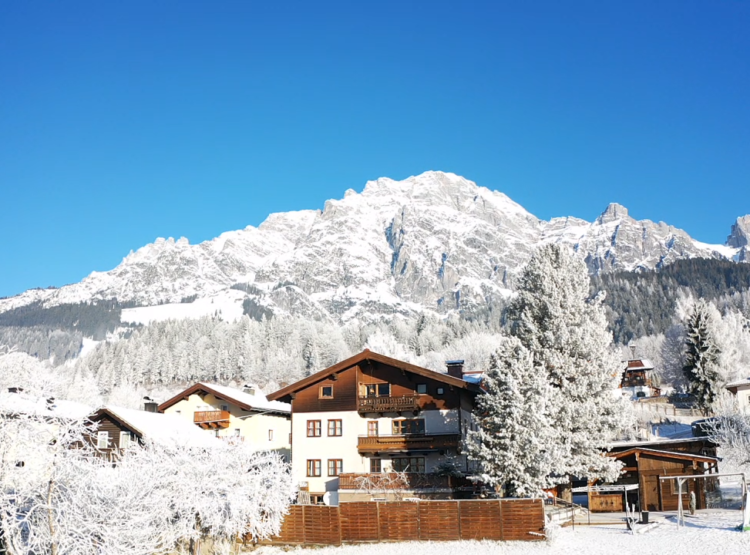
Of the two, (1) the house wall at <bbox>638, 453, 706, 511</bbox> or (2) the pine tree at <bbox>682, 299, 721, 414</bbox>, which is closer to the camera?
(1) the house wall at <bbox>638, 453, 706, 511</bbox>

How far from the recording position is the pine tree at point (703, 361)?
235 ft

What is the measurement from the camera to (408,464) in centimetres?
4541

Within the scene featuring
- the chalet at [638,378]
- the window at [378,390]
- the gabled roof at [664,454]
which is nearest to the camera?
the gabled roof at [664,454]

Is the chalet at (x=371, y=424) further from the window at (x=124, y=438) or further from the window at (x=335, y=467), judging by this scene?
the window at (x=124, y=438)

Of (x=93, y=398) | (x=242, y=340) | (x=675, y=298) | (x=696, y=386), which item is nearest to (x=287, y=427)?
(x=696, y=386)

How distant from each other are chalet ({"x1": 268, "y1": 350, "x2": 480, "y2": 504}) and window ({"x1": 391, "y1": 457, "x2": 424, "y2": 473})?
65 millimetres

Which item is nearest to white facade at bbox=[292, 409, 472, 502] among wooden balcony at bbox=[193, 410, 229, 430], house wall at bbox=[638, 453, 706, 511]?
wooden balcony at bbox=[193, 410, 229, 430]

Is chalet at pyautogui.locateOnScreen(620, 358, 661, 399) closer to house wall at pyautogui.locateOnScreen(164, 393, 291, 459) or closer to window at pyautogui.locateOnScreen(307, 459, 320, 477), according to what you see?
Result: house wall at pyautogui.locateOnScreen(164, 393, 291, 459)

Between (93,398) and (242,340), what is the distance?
67775 mm

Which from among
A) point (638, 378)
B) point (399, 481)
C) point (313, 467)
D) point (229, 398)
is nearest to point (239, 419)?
point (229, 398)

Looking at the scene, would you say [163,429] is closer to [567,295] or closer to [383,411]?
[383,411]

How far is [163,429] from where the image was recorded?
1950 inches

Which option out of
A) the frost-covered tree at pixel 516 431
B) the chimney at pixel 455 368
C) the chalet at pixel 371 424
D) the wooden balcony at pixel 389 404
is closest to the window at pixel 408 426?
the chalet at pixel 371 424

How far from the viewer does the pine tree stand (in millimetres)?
71562
